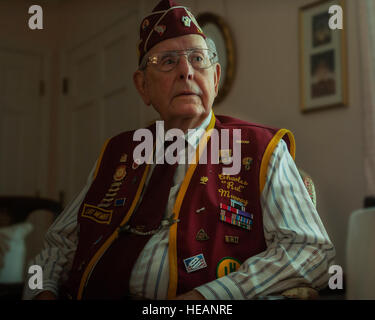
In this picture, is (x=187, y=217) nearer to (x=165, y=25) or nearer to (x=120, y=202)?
(x=120, y=202)

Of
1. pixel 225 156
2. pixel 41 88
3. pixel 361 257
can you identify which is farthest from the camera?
pixel 41 88

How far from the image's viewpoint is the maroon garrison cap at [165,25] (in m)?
0.69

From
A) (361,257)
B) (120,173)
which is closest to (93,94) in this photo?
(120,173)

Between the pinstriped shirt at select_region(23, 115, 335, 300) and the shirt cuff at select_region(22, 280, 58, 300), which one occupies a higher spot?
the pinstriped shirt at select_region(23, 115, 335, 300)

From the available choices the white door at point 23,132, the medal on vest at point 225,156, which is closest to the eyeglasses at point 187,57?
the medal on vest at point 225,156

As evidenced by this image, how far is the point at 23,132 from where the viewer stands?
1464 mm

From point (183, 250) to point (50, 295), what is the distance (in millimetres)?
292

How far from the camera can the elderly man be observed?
1.84 ft

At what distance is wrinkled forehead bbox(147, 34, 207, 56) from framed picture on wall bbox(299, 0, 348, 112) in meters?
0.63

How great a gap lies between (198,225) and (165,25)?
0.34 m

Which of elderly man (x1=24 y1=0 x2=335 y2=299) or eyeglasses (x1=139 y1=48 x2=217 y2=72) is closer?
elderly man (x1=24 y1=0 x2=335 y2=299)

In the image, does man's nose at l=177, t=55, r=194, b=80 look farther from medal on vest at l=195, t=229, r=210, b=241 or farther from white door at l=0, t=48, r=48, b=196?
white door at l=0, t=48, r=48, b=196

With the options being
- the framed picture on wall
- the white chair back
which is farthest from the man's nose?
the framed picture on wall

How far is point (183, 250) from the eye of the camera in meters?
0.58
